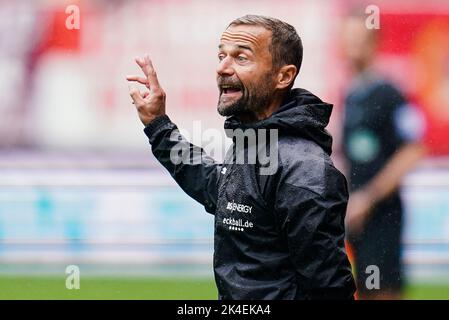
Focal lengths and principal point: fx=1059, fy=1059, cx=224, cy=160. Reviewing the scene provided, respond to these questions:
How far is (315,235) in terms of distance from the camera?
2.71 meters

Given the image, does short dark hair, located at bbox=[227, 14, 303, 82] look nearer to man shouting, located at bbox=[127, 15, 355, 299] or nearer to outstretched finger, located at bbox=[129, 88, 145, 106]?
Answer: man shouting, located at bbox=[127, 15, 355, 299]

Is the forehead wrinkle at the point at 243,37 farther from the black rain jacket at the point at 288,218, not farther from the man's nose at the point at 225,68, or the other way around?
the black rain jacket at the point at 288,218

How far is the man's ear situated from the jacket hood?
4cm

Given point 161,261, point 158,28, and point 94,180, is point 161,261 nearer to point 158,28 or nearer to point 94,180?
point 94,180

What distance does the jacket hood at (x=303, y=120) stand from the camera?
288cm

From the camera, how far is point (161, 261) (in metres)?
5.95

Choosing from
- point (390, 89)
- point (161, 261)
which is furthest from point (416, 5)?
point (161, 261)

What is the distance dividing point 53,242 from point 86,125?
686 mm

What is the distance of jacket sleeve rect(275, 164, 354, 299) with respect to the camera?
2.72m

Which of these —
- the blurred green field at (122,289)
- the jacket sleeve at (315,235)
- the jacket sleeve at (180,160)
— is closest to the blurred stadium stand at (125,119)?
the blurred green field at (122,289)

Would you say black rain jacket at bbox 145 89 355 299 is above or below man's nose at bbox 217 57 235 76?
below

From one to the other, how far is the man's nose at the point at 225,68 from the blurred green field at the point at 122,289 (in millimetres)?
2958

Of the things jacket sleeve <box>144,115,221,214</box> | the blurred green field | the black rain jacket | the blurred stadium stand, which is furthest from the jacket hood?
the blurred green field

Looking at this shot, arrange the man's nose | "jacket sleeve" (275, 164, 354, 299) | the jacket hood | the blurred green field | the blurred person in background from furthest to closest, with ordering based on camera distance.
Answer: the blurred green field < the blurred person in background < the man's nose < the jacket hood < "jacket sleeve" (275, 164, 354, 299)
